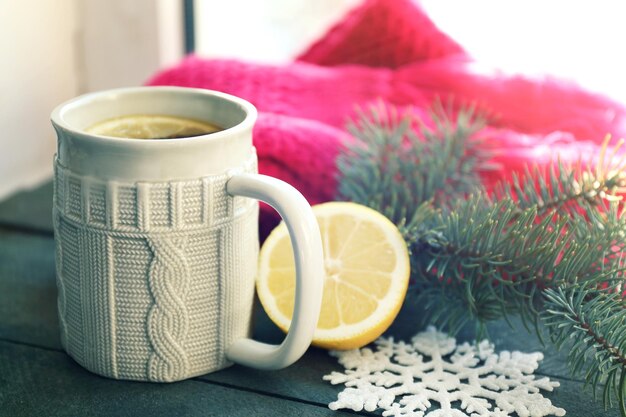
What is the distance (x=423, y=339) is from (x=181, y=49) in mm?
683

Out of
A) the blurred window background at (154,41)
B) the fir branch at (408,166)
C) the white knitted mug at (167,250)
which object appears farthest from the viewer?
the blurred window background at (154,41)

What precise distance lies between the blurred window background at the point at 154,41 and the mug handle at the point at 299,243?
0.50 meters

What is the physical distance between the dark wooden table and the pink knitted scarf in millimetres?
173

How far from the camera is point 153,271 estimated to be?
0.49 meters

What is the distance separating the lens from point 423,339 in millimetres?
589

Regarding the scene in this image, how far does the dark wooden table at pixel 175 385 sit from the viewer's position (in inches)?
19.7

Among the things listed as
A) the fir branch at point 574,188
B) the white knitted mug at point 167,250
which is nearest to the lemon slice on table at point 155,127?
the white knitted mug at point 167,250

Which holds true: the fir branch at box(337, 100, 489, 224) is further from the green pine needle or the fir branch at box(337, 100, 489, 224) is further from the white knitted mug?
the white knitted mug

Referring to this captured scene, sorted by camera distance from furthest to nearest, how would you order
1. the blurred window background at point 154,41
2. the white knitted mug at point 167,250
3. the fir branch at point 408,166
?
the blurred window background at point 154,41, the fir branch at point 408,166, the white knitted mug at point 167,250

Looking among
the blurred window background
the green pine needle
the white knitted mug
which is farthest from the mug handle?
the blurred window background

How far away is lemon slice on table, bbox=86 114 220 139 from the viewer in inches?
21.9

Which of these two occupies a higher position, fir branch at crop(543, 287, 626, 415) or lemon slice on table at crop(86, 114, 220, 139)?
lemon slice on table at crop(86, 114, 220, 139)

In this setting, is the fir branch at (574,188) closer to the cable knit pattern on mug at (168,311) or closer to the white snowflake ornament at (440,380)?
the white snowflake ornament at (440,380)

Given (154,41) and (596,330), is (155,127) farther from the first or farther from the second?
(154,41)
